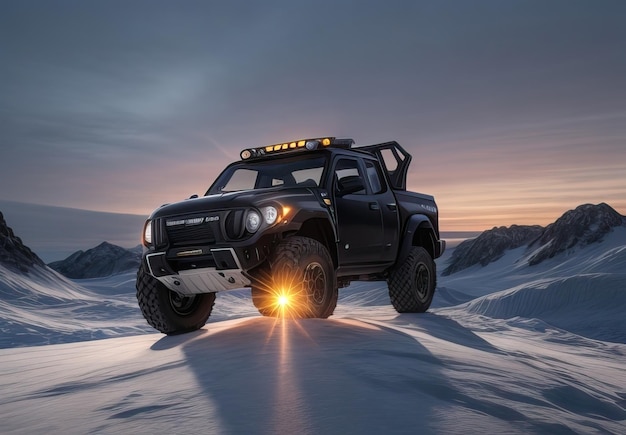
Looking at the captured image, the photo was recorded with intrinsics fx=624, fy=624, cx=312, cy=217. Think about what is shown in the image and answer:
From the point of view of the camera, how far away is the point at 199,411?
322 cm

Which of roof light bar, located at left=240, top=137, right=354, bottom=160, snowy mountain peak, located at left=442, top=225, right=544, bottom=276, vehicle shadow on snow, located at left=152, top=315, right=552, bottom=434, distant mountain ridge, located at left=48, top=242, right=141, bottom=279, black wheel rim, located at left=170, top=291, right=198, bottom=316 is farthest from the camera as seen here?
snowy mountain peak, located at left=442, top=225, right=544, bottom=276

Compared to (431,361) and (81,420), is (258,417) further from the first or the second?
→ (431,361)

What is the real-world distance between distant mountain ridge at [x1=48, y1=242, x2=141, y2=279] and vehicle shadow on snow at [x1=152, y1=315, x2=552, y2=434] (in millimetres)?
105339

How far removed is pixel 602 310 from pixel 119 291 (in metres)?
34.7

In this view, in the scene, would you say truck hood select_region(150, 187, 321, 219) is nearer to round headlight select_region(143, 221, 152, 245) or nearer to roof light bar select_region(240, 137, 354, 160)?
round headlight select_region(143, 221, 152, 245)

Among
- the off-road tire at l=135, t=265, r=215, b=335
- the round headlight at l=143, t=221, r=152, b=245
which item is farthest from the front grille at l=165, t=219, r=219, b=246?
the off-road tire at l=135, t=265, r=215, b=335

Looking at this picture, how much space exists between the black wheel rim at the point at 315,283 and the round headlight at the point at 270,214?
0.59 metres

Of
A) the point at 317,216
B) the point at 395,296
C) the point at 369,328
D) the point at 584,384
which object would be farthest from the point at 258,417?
the point at 395,296

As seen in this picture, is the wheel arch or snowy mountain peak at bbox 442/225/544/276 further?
snowy mountain peak at bbox 442/225/544/276

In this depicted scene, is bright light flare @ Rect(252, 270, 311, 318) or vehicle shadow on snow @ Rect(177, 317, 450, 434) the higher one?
bright light flare @ Rect(252, 270, 311, 318)

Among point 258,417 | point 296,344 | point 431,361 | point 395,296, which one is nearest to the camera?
point 258,417

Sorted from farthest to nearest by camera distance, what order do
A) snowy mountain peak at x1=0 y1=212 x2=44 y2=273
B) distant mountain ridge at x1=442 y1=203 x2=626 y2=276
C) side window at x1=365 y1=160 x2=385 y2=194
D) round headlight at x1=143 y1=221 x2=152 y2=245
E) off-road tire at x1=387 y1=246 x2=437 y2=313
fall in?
distant mountain ridge at x1=442 y1=203 x2=626 y2=276 < snowy mountain peak at x1=0 y1=212 x2=44 y2=273 < off-road tire at x1=387 y1=246 x2=437 y2=313 < side window at x1=365 y1=160 x2=385 y2=194 < round headlight at x1=143 y1=221 x2=152 y2=245

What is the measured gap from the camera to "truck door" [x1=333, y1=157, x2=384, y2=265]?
735cm

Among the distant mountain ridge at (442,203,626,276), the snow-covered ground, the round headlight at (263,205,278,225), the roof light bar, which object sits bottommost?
the snow-covered ground
